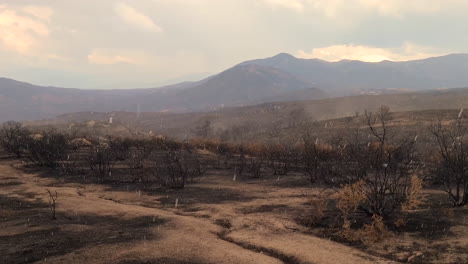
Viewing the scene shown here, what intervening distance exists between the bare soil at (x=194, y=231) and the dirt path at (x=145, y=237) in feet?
0.09

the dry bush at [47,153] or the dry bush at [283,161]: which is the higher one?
the dry bush at [47,153]

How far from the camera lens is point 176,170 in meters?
23.0

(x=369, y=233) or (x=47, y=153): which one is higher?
(x=47, y=153)

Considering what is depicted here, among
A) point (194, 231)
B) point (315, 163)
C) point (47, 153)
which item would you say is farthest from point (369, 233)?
point (47, 153)

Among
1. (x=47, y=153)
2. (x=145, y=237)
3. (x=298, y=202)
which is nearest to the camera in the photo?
(x=145, y=237)

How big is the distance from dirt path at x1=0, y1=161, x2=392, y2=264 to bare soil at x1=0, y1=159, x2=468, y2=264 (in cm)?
3

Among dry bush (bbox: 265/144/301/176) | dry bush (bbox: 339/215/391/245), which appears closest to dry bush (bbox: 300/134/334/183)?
dry bush (bbox: 265/144/301/176)

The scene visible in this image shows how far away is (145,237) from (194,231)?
1677 millimetres

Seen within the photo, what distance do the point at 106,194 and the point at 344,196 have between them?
1213cm

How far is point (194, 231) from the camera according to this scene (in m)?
12.3

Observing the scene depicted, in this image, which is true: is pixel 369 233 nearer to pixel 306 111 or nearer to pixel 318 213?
pixel 318 213

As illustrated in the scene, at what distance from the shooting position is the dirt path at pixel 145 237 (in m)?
9.90

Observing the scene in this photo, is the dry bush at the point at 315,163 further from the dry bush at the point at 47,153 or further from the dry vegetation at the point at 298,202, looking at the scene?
the dry bush at the point at 47,153

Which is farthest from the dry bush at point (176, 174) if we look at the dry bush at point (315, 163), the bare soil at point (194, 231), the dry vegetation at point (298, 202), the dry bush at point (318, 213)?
the dry bush at point (318, 213)
